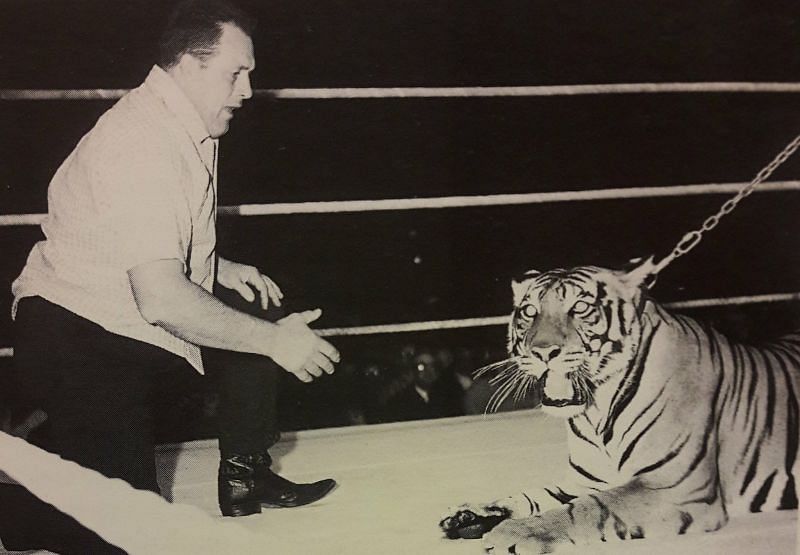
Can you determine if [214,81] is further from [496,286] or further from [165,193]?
[496,286]

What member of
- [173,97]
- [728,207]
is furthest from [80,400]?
[728,207]

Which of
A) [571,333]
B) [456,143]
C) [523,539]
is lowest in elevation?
[523,539]

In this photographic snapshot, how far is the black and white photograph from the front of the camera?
3.46 ft

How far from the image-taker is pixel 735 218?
1.26m

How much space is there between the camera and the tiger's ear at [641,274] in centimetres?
122

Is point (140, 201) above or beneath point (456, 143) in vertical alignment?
beneath

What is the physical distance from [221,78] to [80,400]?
0.45 m

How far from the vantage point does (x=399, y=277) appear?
1.18 meters

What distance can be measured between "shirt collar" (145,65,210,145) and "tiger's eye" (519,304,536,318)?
1.72 ft

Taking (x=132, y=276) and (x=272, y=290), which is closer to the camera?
(x=132, y=276)

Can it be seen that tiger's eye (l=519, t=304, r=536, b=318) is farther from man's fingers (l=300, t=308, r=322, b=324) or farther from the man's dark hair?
the man's dark hair

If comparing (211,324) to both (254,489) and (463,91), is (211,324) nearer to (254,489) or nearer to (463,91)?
(254,489)

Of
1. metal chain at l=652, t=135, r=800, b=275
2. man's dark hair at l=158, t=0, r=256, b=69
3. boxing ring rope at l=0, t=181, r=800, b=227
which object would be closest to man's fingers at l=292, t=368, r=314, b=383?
boxing ring rope at l=0, t=181, r=800, b=227

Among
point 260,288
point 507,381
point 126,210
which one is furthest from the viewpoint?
point 507,381
